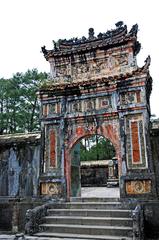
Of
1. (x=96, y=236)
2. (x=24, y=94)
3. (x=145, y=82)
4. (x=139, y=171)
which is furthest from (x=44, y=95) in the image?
(x=24, y=94)

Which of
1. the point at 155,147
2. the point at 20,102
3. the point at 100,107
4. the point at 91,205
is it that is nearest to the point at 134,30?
the point at 100,107

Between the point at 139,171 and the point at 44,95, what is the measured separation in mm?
4805

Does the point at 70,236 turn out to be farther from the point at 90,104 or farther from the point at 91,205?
the point at 90,104

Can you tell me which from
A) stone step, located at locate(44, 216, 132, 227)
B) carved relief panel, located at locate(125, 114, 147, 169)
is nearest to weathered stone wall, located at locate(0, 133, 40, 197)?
stone step, located at locate(44, 216, 132, 227)

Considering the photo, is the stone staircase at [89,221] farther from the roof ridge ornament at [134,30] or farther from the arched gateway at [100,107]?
the roof ridge ornament at [134,30]

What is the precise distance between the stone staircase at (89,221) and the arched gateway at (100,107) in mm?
672

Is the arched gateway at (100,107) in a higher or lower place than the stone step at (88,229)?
higher

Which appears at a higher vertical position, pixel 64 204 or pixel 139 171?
pixel 139 171

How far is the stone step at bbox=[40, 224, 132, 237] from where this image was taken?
6.86 m

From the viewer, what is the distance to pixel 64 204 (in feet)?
28.3

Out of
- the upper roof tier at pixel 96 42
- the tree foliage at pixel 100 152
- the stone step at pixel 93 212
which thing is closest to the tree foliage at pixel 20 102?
the tree foliage at pixel 100 152

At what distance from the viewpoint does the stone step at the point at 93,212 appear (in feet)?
24.9

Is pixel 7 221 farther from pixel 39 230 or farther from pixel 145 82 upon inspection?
pixel 145 82

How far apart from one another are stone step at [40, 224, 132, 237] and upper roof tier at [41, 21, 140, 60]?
6.94m
